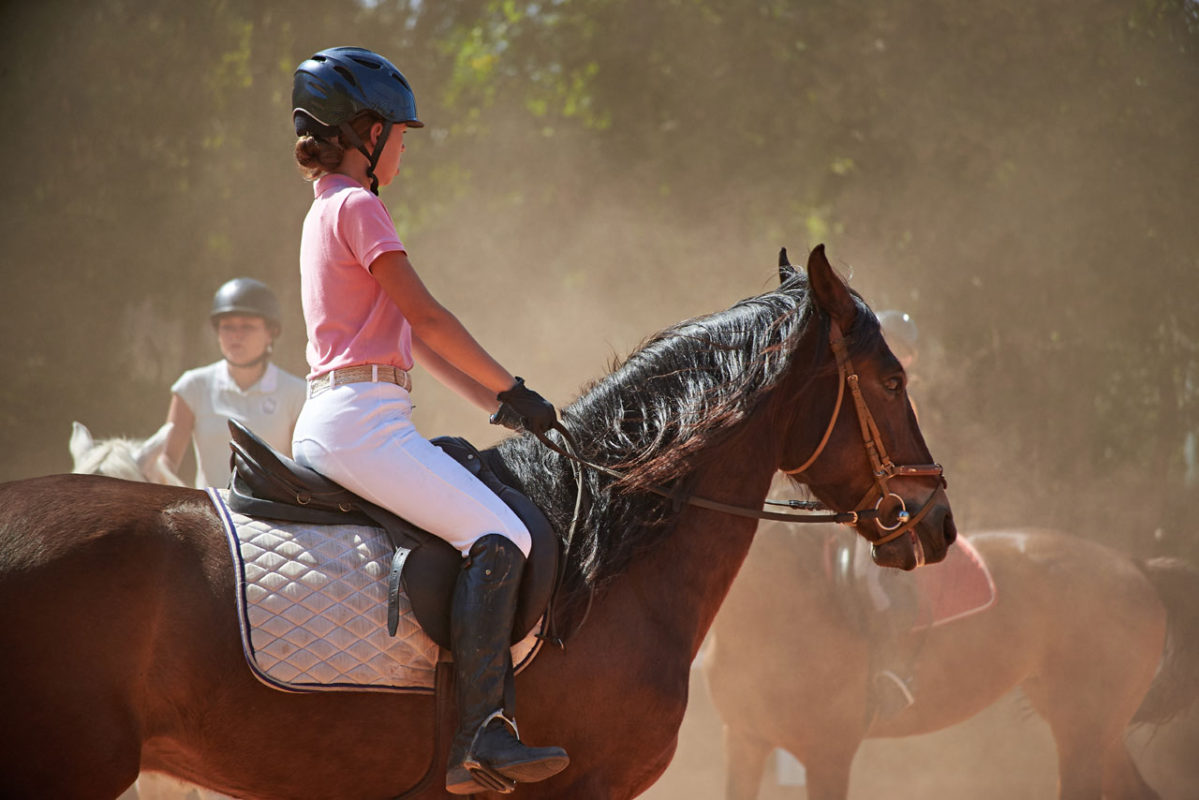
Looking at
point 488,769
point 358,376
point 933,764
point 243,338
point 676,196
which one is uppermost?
point 676,196

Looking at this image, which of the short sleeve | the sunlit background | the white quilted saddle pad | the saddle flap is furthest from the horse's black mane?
the sunlit background

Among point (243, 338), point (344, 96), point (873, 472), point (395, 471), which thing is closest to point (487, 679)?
point (395, 471)

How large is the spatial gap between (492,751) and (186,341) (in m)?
10.3

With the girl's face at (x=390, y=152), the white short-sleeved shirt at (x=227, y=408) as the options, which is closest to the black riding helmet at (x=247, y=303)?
the white short-sleeved shirt at (x=227, y=408)

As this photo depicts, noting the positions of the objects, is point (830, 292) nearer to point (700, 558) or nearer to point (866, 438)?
point (866, 438)

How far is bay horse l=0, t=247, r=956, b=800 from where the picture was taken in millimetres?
2137

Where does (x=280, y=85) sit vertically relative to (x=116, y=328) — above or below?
above

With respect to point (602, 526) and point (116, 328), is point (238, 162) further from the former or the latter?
point (602, 526)

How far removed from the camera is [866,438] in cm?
285

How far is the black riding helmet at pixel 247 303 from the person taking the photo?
7336 mm

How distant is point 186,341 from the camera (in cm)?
1152

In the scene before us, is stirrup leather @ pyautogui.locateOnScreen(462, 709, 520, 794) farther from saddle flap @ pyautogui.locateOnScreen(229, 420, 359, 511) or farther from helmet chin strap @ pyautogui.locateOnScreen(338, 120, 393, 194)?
helmet chin strap @ pyautogui.locateOnScreen(338, 120, 393, 194)

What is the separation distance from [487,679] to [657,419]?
0.82 m

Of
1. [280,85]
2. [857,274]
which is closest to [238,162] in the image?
[280,85]
